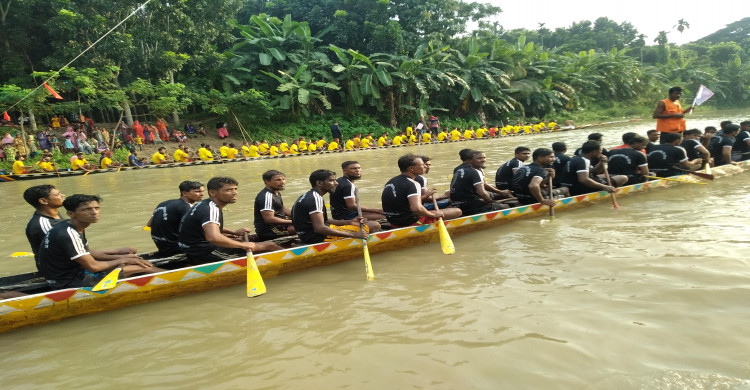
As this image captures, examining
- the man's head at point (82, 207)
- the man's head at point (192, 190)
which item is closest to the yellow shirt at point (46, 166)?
the man's head at point (192, 190)

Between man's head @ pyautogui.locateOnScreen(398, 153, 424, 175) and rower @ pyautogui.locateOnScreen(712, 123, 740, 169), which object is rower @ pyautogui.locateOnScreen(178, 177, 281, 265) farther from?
rower @ pyautogui.locateOnScreen(712, 123, 740, 169)

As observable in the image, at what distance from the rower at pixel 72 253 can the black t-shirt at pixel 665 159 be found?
28.4 ft

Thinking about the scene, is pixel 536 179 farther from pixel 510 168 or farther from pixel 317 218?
pixel 317 218

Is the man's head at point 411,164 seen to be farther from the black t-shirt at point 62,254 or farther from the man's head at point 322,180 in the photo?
the black t-shirt at point 62,254

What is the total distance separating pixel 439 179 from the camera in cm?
1091

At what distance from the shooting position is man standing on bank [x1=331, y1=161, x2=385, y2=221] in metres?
5.40

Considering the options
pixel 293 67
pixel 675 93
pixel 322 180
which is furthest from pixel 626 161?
pixel 293 67

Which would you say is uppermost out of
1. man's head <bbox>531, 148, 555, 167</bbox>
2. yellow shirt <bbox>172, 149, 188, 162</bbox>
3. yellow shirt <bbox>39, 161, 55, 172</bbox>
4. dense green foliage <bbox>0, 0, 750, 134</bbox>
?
dense green foliage <bbox>0, 0, 750, 134</bbox>

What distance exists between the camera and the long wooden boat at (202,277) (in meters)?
3.61

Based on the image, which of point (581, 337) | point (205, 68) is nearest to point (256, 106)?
point (205, 68)

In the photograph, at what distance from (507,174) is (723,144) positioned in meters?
5.26

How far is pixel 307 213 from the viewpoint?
4883mm

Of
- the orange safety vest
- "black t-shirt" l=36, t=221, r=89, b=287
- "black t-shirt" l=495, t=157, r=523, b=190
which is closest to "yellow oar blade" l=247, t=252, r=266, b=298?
"black t-shirt" l=36, t=221, r=89, b=287

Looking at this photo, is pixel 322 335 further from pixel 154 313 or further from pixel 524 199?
pixel 524 199
